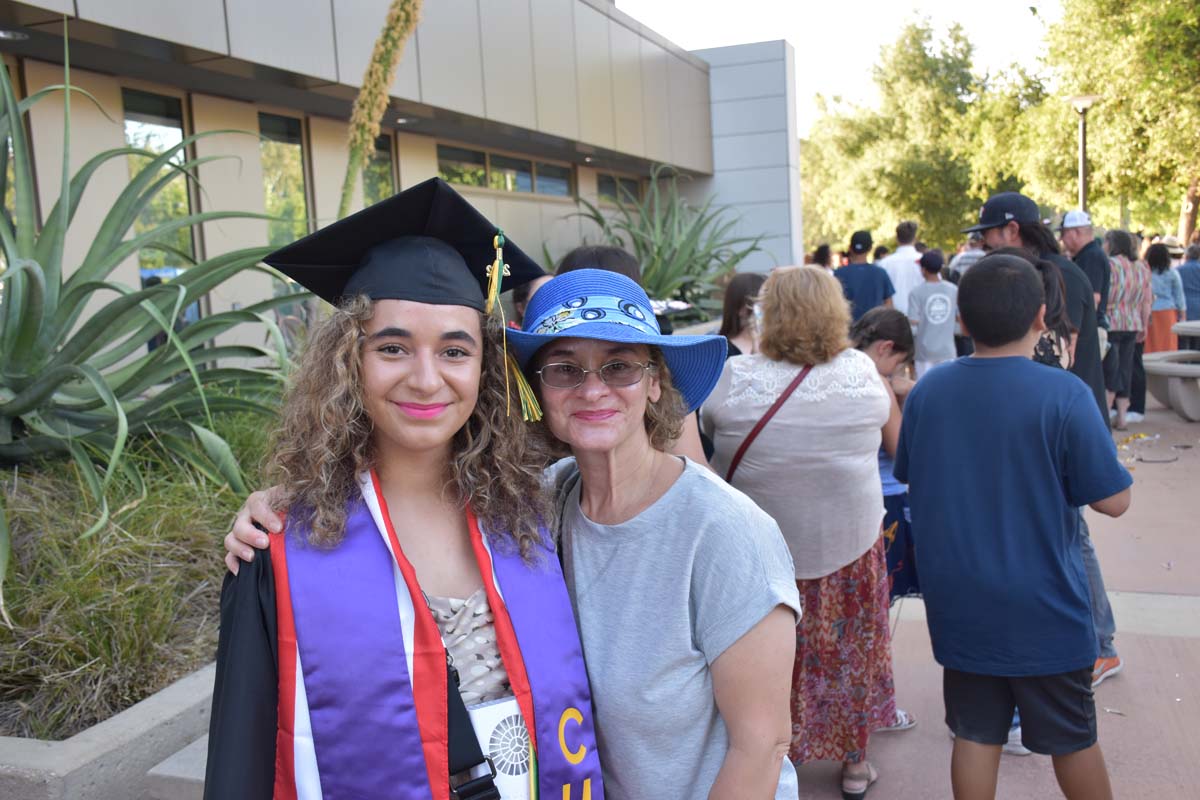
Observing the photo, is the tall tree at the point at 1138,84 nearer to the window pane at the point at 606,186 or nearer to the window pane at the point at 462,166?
the window pane at the point at 606,186

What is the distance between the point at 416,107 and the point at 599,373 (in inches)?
343

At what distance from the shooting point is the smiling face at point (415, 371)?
6.25 feet

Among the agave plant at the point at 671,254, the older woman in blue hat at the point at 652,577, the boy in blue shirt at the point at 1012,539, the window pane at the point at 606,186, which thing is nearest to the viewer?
the older woman in blue hat at the point at 652,577

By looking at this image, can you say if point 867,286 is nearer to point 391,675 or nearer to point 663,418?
point 663,418

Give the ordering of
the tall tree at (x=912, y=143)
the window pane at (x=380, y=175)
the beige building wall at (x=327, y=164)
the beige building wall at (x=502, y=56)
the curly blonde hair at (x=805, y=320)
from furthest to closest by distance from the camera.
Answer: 1. the tall tree at (x=912, y=143)
2. the window pane at (x=380, y=175)
3. the beige building wall at (x=327, y=164)
4. the beige building wall at (x=502, y=56)
5. the curly blonde hair at (x=805, y=320)

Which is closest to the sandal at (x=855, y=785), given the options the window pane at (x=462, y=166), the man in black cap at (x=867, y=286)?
the man in black cap at (x=867, y=286)

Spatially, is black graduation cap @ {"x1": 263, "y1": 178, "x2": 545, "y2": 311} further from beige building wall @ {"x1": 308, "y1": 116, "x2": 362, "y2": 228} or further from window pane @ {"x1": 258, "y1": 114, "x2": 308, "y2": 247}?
beige building wall @ {"x1": 308, "y1": 116, "x2": 362, "y2": 228}

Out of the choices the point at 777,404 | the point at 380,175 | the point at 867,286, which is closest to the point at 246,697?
the point at 777,404

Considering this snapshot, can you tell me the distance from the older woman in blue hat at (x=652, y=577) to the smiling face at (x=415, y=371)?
0.17 metres

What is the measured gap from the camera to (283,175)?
930 centimetres

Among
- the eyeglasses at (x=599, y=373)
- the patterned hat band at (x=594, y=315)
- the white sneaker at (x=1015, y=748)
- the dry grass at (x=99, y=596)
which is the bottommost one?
the white sneaker at (x=1015, y=748)

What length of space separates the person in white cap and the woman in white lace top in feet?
13.9

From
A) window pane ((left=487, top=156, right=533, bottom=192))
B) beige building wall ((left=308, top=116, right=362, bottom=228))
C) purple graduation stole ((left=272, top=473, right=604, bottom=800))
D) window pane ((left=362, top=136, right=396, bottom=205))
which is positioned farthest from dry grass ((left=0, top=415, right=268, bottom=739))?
window pane ((left=487, top=156, right=533, bottom=192))

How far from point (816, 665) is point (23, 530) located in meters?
2.99
